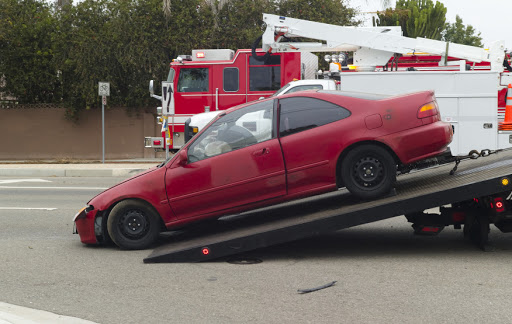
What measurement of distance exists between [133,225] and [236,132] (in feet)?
5.45

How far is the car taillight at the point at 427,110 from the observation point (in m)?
7.69

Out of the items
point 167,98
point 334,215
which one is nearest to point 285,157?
point 334,215

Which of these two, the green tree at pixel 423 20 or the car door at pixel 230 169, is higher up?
the green tree at pixel 423 20

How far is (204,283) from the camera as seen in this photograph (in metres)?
6.61

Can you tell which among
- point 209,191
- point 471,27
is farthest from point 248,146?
point 471,27

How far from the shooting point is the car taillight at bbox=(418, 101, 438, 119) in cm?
769

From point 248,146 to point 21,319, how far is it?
3.30 m

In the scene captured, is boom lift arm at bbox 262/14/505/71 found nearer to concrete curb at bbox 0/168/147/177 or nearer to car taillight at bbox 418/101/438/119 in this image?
concrete curb at bbox 0/168/147/177

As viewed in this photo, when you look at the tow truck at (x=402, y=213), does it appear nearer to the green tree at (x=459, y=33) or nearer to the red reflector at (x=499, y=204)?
the red reflector at (x=499, y=204)

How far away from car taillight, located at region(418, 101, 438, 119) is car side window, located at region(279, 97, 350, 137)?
0.82 metres

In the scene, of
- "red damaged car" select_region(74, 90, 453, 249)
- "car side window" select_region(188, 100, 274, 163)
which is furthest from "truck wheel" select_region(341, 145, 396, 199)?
"car side window" select_region(188, 100, 274, 163)

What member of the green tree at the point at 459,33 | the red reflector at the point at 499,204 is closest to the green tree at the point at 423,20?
the green tree at the point at 459,33

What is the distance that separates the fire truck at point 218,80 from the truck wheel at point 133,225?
382 inches

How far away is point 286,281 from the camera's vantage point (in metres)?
6.61
